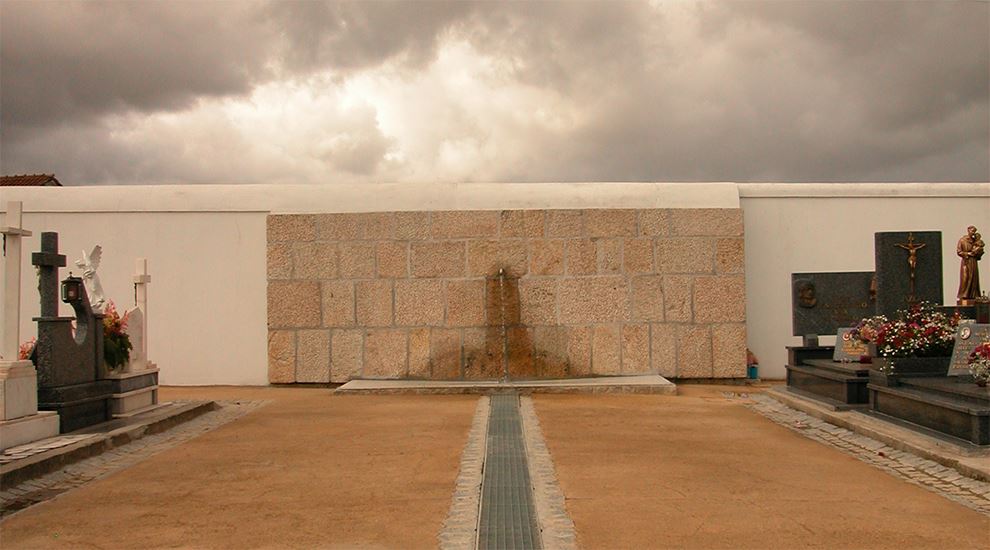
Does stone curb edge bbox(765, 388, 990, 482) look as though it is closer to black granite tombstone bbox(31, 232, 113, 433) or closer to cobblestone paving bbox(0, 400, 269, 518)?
cobblestone paving bbox(0, 400, 269, 518)

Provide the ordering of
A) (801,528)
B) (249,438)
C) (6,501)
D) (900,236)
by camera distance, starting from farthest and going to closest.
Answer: (900,236) < (249,438) < (6,501) < (801,528)

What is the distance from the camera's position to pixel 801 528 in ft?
15.5

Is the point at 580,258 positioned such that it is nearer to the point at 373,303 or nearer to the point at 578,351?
the point at 578,351

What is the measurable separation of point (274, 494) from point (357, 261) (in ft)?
23.4

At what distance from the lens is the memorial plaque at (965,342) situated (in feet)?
26.1

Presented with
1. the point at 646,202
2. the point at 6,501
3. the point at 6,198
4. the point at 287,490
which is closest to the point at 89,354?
the point at 6,501

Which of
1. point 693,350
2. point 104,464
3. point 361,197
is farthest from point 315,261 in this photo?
point 104,464

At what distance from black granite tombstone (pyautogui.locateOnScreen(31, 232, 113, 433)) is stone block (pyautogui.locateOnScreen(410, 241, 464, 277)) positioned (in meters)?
4.90

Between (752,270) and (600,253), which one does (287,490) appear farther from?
(752,270)

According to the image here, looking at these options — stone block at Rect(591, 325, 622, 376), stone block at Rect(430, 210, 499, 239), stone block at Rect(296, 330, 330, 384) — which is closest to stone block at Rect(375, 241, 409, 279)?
stone block at Rect(430, 210, 499, 239)

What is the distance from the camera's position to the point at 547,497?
5414mm

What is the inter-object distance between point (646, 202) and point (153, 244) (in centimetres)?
737

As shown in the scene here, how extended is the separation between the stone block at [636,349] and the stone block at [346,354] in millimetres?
3807

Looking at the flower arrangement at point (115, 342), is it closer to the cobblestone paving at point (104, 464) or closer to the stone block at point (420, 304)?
the cobblestone paving at point (104, 464)
